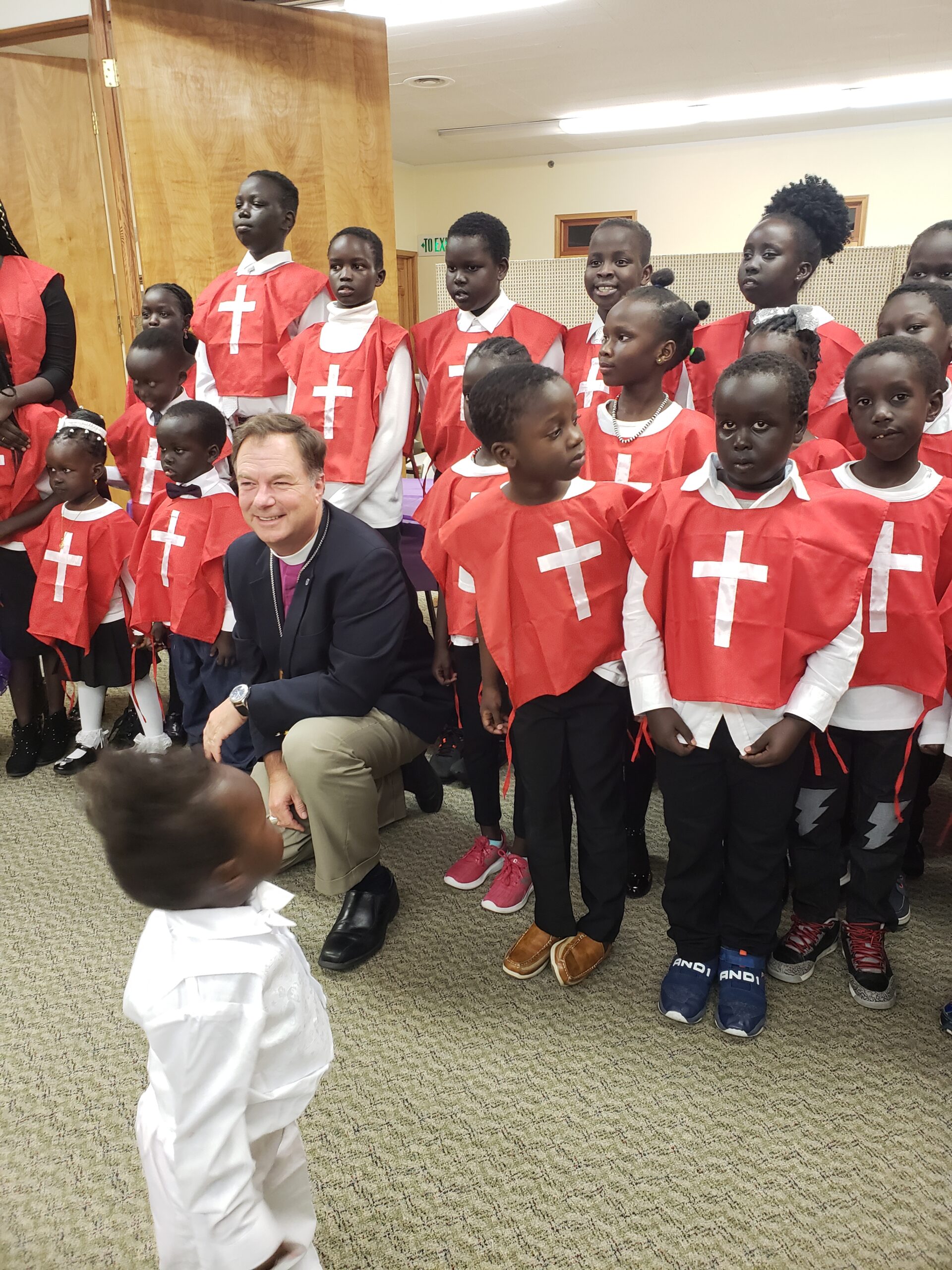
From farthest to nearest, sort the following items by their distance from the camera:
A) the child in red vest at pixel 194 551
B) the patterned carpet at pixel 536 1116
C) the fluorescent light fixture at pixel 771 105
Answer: the fluorescent light fixture at pixel 771 105 < the child in red vest at pixel 194 551 < the patterned carpet at pixel 536 1116

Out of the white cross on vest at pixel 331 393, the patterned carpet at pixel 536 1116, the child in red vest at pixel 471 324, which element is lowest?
the patterned carpet at pixel 536 1116

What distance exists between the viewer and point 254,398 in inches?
106

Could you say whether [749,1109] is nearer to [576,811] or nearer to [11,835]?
[576,811]

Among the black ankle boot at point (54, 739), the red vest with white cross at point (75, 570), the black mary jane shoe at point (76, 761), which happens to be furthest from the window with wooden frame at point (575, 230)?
the black mary jane shoe at point (76, 761)

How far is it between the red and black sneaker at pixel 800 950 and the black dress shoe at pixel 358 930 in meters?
0.87

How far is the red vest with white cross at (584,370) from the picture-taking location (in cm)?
228

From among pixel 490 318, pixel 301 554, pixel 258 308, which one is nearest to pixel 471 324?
pixel 490 318

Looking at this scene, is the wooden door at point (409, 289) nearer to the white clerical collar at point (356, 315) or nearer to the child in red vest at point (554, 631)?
the white clerical collar at point (356, 315)

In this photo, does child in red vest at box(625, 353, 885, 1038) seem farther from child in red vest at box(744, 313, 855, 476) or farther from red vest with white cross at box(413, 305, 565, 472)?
red vest with white cross at box(413, 305, 565, 472)

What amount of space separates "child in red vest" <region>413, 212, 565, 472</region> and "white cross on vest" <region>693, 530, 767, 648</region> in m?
1.06

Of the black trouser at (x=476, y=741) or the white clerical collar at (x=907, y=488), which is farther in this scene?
the black trouser at (x=476, y=741)

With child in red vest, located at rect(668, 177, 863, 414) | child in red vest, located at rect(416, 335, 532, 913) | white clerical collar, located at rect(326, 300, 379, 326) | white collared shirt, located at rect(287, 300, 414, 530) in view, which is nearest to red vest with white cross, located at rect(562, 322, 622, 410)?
child in red vest, located at rect(668, 177, 863, 414)

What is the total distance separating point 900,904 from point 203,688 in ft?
6.62

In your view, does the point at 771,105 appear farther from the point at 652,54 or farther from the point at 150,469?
the point at 150,469
